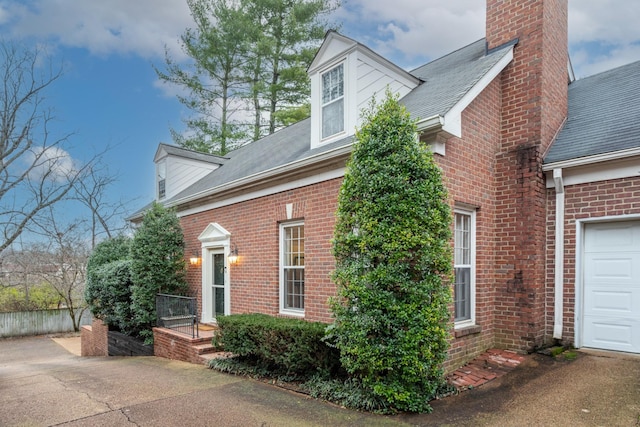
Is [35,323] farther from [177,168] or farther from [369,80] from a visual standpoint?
[369,80]

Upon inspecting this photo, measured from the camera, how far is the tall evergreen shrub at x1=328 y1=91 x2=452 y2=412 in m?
4.44

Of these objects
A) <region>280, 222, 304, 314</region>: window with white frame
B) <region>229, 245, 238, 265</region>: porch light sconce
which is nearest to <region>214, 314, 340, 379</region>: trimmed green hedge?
<region>280, 222, 304, 314</region>: window with white frame

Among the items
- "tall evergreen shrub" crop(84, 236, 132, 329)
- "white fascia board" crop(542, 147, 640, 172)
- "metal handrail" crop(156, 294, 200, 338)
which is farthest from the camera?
"tall evergreen shrub" crop(84, 236, 132, 329)

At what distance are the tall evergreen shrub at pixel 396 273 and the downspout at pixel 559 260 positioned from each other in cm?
275

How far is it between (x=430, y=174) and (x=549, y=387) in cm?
308

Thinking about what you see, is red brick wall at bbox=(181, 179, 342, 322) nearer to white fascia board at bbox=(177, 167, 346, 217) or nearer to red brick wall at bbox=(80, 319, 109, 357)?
white fascia board at bbox=(177, 167, 346, 217)

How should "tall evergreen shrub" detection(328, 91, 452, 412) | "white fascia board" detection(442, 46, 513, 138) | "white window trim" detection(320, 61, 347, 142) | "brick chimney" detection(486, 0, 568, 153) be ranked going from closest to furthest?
1. "tall evergreen shrub" detection(328, 91, 452, 412)
2. "white fascia board" detection(442, 46, 513, 138)
3. "brick chimney" detection(486, 0, 568, 153)
4. "white window trim" detection(320, 61, 347, 142)

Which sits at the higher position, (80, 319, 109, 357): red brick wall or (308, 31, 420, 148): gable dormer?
(308, 31, 420, 148): gable dormer

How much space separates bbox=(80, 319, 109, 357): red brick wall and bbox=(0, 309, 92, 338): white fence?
5677 mm

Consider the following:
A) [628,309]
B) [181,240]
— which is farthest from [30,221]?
[628,309]

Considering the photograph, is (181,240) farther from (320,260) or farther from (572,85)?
(572,85)

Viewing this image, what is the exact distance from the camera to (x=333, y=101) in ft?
25.0

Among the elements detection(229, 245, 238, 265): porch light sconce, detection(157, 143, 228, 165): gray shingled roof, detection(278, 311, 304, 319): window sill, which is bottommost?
detection(278, 311, 304, 319): window sill

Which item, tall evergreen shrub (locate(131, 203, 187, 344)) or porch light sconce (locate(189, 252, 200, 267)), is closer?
tall evergreen shrub (locate(131, 203, 187, 344))
